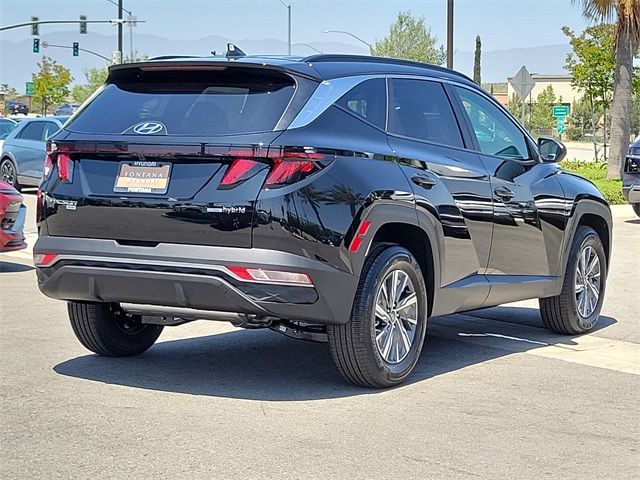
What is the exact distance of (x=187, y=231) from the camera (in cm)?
621

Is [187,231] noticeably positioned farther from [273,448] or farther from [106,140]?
[273,448]

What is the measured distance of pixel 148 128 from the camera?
6484 millimetres

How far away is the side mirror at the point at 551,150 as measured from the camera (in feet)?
28.4

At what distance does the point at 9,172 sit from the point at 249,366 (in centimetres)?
1749

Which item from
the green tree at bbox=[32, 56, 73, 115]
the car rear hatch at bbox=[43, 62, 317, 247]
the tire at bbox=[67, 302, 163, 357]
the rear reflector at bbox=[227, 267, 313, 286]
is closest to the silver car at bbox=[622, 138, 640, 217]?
the tire at bbox=[67, 302, 163, 357]

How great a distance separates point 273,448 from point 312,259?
1.14 metres

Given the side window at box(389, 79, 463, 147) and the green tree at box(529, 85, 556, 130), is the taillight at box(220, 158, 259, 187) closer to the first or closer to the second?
the side window at box(389, 79, 463, 147)

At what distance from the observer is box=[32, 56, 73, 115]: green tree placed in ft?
306

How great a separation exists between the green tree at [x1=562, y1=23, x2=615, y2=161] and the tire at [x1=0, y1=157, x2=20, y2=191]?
74.3ft

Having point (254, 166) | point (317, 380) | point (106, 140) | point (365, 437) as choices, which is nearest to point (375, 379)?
point (317, 380)

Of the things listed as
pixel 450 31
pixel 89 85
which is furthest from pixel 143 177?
pixel 89 85

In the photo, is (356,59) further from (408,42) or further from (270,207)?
(408,42)

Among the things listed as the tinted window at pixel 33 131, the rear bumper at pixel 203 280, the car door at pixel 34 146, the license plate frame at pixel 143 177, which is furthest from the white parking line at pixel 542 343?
the tinted window at pixel 33 131

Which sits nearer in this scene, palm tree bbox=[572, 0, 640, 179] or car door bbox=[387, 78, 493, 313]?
car door bbox=[387, 78, 493, 313]
